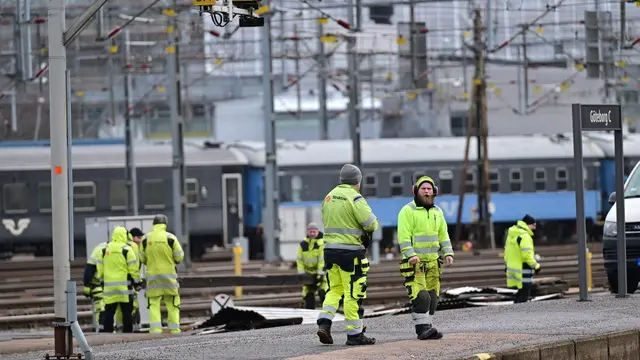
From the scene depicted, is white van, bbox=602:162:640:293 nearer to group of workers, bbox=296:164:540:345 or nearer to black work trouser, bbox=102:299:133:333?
group of workers, bbox=296:164:540:345

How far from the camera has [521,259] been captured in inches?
899

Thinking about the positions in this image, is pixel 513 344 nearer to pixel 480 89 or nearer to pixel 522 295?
pixel 522 295

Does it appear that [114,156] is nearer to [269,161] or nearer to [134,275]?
→ [269,161]

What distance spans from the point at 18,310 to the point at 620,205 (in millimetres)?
14157

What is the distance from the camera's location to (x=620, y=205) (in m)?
19.4

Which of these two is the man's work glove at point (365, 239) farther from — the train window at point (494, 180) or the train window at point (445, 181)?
the train window at point (494, 180)

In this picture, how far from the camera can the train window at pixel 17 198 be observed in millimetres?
47219

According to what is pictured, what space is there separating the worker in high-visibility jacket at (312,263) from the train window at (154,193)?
25140 mm

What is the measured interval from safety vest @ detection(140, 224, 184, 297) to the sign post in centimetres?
553

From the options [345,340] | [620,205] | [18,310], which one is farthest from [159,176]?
[345,340]

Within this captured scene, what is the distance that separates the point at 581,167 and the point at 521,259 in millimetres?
4630

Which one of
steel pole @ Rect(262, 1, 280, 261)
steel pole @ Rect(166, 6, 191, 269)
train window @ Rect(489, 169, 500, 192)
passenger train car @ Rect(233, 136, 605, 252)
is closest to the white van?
steel pole @ Rect(166, 6, 191, 269)

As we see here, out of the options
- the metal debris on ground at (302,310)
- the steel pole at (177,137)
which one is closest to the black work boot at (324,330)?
the metal debris on ground at (302,310)

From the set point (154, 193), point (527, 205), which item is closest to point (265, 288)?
point (154, 193)
